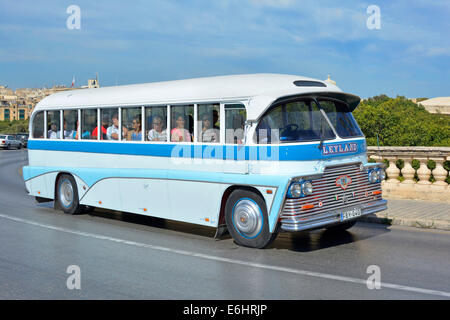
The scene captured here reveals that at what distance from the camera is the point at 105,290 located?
20.6 ft

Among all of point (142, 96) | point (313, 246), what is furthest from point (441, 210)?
point (142, 96)

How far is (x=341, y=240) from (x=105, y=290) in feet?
14.3

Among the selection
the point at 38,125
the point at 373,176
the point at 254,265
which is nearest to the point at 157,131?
the point at 254,265

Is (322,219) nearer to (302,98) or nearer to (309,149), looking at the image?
(309,149)

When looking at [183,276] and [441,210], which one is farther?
[441,210]

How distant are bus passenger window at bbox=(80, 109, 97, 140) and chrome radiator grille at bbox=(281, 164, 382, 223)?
5.31 m

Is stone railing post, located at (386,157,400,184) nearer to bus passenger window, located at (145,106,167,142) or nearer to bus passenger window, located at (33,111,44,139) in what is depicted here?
bus passenger window, located at (145,106,167,142)

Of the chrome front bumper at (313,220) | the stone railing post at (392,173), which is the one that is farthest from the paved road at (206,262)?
the stone railing post at (392,173)

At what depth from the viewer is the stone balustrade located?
1284cm

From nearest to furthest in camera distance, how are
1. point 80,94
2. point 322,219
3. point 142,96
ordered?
point 322,219 < point 142,96 < point 80,94

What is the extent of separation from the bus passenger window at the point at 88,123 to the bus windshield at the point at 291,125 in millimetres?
4560

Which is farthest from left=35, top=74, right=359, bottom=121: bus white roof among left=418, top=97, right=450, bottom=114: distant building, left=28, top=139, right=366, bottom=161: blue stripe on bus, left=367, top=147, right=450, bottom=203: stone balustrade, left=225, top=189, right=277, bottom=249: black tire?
left=418, top=97, right=450, bottom=114: distant building

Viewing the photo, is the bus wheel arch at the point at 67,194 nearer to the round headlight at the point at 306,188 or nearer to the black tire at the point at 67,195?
the black tire at the point at 67,195

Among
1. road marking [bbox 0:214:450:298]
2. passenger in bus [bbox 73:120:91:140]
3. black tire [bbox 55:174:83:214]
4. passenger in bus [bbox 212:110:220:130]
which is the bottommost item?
road marking [bbox 0:214:450:298]
